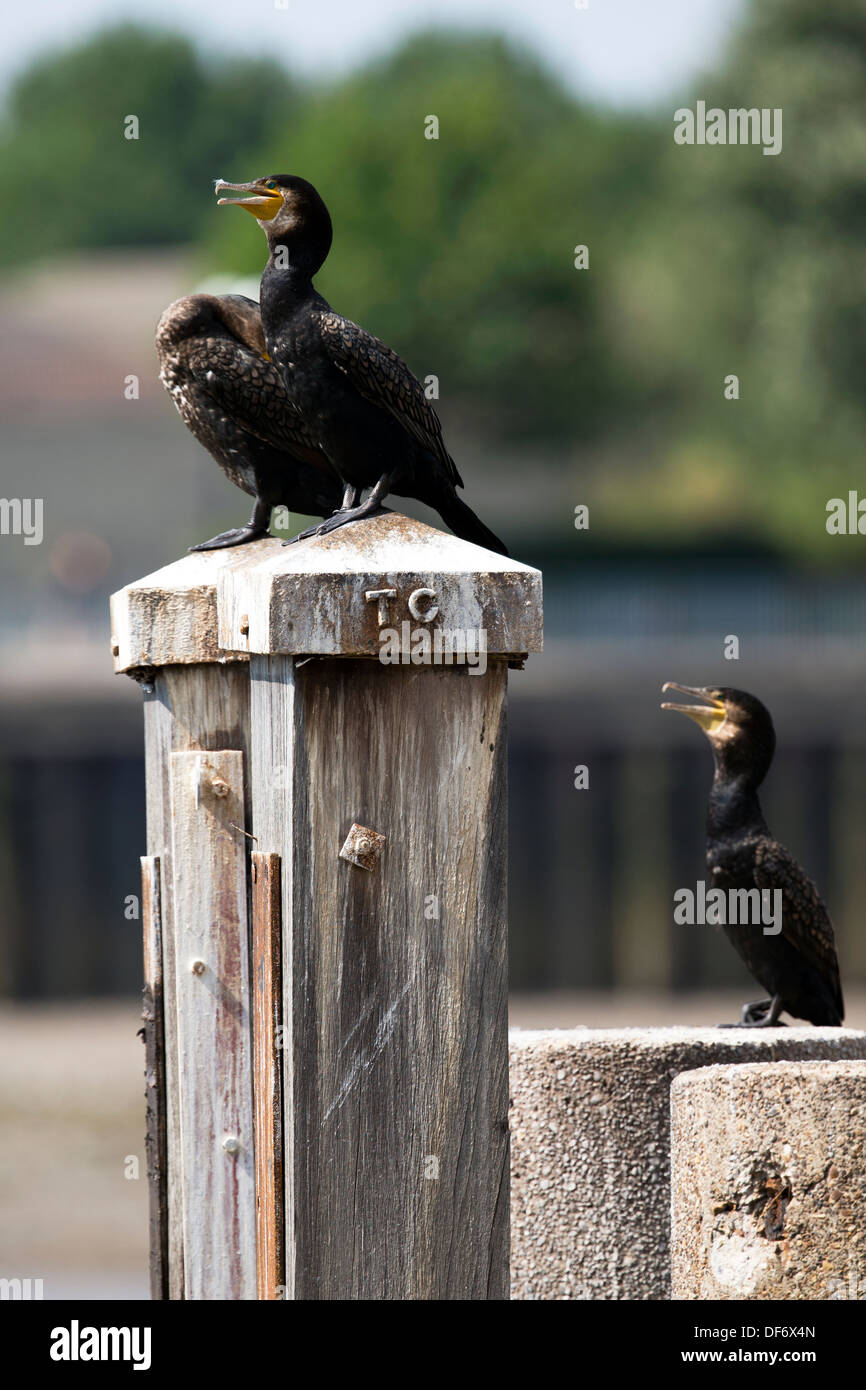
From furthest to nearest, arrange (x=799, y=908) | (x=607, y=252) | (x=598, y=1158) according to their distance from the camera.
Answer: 1. (x=607, y=252)
2. (x=799, y=908)
3. (x=598, y=1158)

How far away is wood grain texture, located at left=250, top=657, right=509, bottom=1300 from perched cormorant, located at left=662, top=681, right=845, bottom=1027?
2128 millimetres

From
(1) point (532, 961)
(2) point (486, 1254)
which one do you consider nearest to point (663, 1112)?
(2) point (486, 1254)

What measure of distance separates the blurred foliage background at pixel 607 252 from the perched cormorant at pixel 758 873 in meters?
23.2

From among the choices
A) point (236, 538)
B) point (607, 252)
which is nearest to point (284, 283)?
point (236, 538)

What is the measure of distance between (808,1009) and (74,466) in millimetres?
36222

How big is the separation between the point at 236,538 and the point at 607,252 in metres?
39.0

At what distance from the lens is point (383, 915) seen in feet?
9.94

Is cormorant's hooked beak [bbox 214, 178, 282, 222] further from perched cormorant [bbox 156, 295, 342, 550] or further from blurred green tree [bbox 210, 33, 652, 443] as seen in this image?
blurred green tree [bbox 210, 33, 652, 443]

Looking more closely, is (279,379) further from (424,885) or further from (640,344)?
(640,344)

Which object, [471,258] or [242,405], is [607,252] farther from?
[242,405]

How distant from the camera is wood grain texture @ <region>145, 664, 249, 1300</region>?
136 inches

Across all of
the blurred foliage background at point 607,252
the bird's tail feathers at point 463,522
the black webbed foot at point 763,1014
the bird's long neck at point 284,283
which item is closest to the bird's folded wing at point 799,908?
the black webbed foot at point 763,1014

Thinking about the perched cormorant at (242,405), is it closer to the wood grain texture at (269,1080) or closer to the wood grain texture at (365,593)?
the wood grain texture at (365,593)

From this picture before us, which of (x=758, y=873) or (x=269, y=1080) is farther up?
(x=758, y=873)
